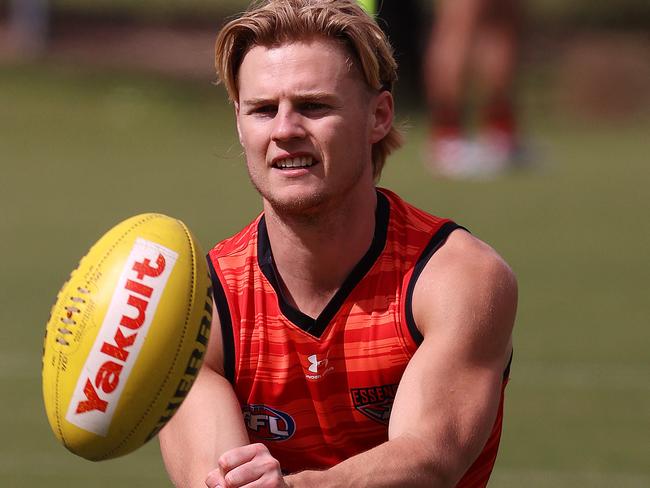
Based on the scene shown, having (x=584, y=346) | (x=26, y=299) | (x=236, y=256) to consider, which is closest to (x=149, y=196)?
(x=26, y=299)

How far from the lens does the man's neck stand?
457 cm

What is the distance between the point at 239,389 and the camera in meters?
4.64

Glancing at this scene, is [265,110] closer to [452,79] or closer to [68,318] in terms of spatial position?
[68,318]

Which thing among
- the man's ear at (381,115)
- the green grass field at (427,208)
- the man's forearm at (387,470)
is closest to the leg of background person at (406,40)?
the green grass field at (427,208)

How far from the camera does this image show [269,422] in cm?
464

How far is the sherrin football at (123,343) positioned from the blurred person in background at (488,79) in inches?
421

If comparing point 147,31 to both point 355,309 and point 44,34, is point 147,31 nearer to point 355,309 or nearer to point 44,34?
point 44,34

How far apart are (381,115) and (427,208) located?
8.00 meters

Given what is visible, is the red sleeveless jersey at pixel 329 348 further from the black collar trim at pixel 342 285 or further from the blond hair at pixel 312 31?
the blond hair at pixel 312 31

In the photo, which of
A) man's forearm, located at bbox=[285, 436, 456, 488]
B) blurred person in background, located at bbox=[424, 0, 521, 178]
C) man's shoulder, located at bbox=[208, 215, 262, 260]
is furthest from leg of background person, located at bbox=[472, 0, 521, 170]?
man's forearm, located at bbox=[285, 436, 456, 488]

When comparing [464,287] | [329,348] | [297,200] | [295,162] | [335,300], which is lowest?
[329,348]

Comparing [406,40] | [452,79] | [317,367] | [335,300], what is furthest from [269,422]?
[406,40]

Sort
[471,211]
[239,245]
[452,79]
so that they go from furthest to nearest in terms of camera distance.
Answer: [452,79] < [471,211] < [239,245]

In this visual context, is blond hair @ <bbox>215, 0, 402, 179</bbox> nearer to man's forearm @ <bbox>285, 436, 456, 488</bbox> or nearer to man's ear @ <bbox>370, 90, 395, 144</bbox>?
man's ear @ <bbox>370, 90, 395, 144</bbox>
